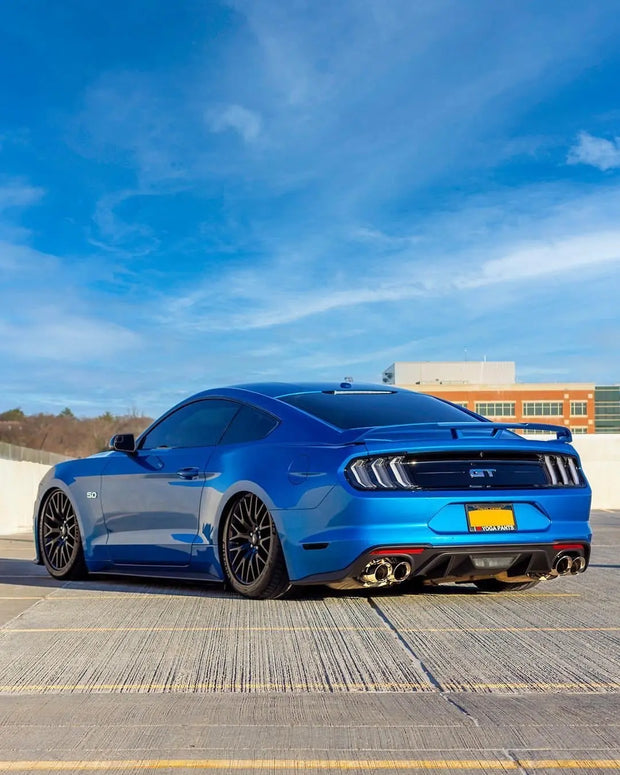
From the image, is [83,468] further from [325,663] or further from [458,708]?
[458,708]

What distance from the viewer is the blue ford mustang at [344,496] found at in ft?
20.2

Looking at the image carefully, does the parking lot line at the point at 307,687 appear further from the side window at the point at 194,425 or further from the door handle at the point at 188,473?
the side window at the point at 194,425

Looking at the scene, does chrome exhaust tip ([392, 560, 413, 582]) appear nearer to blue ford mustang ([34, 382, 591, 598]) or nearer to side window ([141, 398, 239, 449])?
blue ford mustang ([34, 382, 591, 598])

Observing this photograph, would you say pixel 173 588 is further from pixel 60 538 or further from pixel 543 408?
pixel 543 408

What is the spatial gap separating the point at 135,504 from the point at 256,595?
1513 millimetres

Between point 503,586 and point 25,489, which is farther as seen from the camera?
point 25,489

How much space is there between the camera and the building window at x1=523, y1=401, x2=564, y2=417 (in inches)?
5049

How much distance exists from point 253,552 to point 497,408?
122720mm

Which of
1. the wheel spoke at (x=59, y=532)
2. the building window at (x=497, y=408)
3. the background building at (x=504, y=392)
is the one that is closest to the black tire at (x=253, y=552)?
the wheel spoke at (x=59, y=532)

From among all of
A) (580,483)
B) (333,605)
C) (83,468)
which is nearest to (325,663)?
(333,605)

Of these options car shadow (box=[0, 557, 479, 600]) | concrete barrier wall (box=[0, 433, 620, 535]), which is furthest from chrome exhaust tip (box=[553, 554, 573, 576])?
concrete barrier wall (box=[0, 433, 620, 535])

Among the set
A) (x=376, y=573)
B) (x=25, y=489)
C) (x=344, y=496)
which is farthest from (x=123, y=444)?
(x=25, y=489)

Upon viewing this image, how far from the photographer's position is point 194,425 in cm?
775

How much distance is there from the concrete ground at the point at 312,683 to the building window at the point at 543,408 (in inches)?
4861
